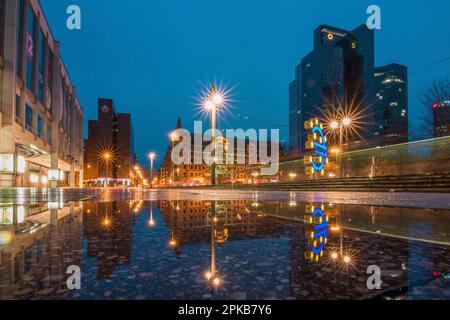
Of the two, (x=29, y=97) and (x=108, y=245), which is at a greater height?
(x=29, y=97)

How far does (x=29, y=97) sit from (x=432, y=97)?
44.5 m

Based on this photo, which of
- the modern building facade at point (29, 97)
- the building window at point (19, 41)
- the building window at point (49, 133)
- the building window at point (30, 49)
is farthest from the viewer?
the building window at point (49, 133)

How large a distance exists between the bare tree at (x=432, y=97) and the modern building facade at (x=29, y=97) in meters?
41.2

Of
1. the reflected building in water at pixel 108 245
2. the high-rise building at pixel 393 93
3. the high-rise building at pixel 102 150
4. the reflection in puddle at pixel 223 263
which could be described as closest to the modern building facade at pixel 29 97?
the reflected building in water at pixel 108 245

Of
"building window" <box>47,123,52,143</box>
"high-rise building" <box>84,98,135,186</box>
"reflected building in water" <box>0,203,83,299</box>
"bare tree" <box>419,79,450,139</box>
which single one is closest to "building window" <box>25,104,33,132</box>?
"building window" <box>47,123,52,143</box>

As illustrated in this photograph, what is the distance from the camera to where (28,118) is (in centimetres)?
2934

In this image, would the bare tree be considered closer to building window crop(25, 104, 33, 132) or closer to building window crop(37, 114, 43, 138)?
building window crop(25, 104, 33, 132)

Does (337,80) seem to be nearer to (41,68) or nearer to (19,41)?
(41,68)

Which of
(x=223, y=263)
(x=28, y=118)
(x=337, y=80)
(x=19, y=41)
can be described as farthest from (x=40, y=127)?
(x=337, y=80)

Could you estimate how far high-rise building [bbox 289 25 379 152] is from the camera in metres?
76.8

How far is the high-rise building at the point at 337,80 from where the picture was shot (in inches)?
3022

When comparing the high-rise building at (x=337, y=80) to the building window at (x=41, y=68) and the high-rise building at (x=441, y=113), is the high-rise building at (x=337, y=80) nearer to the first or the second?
the high-rise building at (x=441, y=113)

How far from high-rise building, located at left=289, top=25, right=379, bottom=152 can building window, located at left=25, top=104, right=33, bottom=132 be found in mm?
53377

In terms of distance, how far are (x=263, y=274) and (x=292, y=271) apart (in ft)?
0.59
